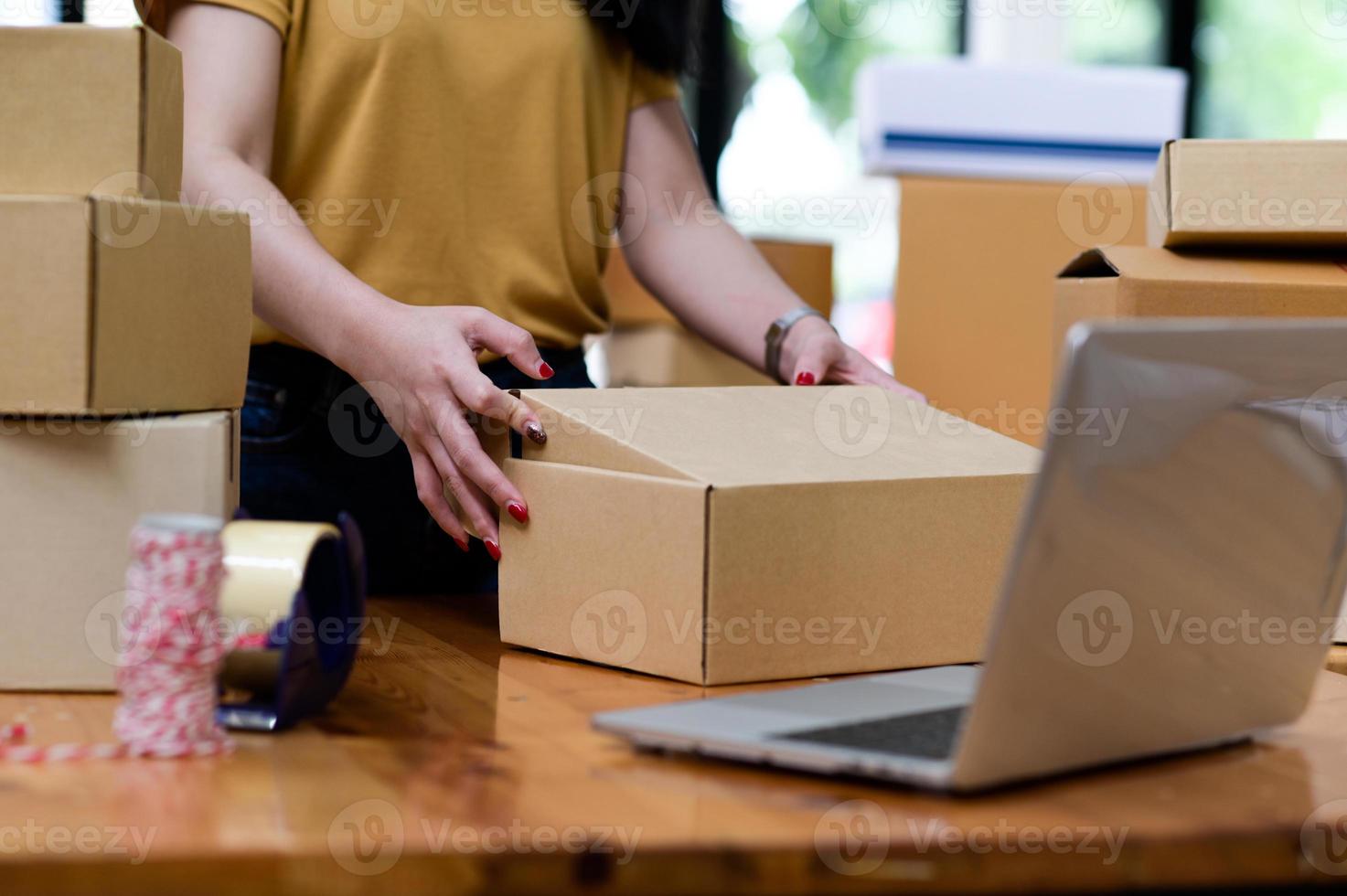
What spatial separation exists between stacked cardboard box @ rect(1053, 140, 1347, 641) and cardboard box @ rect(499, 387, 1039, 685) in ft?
0.64

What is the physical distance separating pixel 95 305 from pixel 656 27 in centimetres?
74

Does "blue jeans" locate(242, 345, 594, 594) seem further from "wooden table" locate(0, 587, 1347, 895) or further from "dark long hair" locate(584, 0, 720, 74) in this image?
"wooden table" locate(0, 587, 1347, 895)

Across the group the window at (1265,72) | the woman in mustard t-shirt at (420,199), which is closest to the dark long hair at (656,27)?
the woman in mustard t-shirt at (420,199)

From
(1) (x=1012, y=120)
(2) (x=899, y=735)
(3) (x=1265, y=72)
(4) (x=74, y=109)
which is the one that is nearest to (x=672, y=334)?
(1) (x=1012, y=120)

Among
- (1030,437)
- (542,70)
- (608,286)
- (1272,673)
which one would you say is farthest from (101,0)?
(1272,673)

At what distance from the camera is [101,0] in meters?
3.07

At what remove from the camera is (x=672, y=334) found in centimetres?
217

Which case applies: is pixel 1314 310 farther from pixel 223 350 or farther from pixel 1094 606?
pixel 223 350

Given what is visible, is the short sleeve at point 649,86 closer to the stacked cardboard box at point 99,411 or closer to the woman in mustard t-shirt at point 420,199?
the woman in mustard t-shirt at point 420,199

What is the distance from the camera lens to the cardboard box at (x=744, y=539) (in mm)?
822

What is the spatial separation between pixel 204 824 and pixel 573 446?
39 cm

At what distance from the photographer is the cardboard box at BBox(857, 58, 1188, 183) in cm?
210

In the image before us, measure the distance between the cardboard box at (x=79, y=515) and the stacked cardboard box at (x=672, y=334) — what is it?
3.81 feet

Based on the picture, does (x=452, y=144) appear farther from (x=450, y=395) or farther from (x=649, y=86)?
(x=450, y=395)
